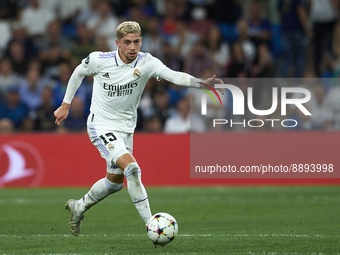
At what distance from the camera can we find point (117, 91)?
672 cm

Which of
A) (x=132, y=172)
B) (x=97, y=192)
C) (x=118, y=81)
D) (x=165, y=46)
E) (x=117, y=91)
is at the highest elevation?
(x=165, y=46)

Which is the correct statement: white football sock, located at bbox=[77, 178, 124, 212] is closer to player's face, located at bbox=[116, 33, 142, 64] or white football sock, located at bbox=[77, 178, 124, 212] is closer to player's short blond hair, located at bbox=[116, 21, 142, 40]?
player's face, located at bbox=[116, 33, 142, 64]

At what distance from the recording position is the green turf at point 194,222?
5988 millimetres

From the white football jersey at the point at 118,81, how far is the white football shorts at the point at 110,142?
6 centimetres

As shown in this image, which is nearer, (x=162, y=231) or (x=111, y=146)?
(x=162, y=231)

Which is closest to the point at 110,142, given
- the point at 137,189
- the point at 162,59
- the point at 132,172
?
the point at 132,172

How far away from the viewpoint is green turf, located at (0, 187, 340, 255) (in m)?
5.99

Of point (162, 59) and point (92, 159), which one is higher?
point (162, 59)

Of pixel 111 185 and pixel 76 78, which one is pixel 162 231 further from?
pixel 76 78

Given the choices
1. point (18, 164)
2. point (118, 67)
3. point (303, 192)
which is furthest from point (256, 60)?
point (118, 67)

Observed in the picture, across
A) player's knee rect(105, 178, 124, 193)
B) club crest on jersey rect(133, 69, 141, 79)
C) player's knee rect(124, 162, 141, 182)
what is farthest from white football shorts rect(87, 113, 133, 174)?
club crest on jersey rect(133, 69, 141, 79)

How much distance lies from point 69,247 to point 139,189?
0.92 meters

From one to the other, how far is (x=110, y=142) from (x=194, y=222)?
2.24 metres

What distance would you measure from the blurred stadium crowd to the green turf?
8.45ft
